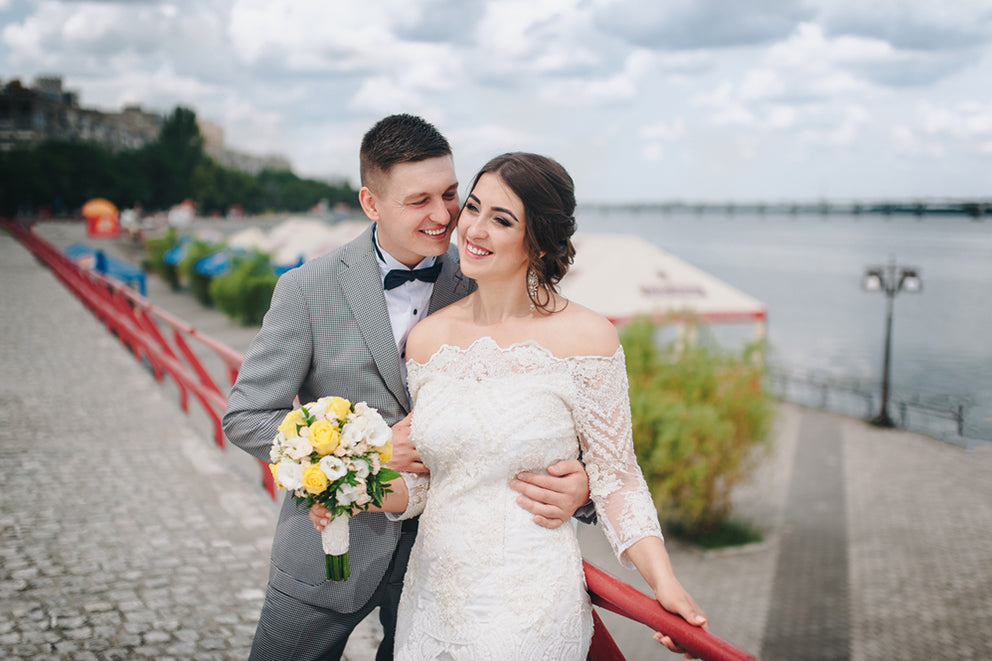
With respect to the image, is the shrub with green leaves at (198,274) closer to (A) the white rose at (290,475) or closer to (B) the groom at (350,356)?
(B) the groom at (350,356)

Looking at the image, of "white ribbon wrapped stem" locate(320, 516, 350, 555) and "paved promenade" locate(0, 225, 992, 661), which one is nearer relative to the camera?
"white ribbon wrapped stem" locate(320, 516, 350, 555)

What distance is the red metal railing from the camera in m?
1.77

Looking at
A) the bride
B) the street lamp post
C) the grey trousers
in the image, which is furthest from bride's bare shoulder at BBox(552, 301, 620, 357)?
the street lamp post

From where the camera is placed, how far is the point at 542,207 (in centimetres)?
209

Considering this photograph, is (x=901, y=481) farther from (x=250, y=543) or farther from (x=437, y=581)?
(x=437, y=581)

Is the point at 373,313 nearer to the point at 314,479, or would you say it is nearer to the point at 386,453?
the point at 386,453

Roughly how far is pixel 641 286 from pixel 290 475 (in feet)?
58.5

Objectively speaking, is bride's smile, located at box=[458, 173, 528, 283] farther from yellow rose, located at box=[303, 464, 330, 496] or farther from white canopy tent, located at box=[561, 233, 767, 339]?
white canopy tent, located at box=[561, 233, 767, 339]

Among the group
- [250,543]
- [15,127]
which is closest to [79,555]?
[250,543]

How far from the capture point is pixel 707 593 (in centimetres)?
1245

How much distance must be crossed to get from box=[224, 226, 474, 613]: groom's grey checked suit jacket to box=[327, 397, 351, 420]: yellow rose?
12.0 inches

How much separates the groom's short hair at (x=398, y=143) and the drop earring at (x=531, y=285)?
1.47 ft

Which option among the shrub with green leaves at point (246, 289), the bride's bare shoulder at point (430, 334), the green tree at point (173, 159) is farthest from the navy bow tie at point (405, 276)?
the green tree at point (173, 159)

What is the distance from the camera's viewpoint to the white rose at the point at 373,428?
6.27ft
